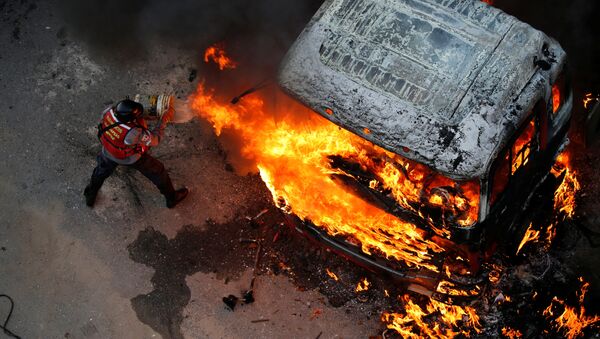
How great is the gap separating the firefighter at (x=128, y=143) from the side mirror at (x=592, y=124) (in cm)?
454

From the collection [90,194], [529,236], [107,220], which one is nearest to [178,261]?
[107,220]

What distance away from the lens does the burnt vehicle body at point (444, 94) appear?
13.9ft

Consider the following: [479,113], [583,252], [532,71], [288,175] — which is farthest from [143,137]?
[583,252]

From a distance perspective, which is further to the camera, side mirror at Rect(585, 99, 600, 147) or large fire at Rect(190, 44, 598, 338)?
side mirror at Rect(585, 99, 600, 147)

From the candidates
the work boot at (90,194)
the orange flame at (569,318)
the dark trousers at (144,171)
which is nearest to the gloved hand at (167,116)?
the dark trousers at (144,171)

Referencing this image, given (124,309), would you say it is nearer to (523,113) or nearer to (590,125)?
(523,113)

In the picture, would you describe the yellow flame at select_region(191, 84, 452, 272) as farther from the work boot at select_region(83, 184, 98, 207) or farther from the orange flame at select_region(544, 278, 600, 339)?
the work boot at select_region(83, 184, 98, 207)

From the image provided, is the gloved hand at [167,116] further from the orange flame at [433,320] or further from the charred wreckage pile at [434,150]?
the orange flame at [433,320]

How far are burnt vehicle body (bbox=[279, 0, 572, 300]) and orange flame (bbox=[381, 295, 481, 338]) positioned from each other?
2.29 feet

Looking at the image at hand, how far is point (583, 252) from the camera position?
225 inches

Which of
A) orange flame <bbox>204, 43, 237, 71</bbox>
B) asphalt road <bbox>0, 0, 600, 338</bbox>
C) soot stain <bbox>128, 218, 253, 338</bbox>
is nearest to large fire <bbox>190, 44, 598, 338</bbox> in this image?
asphalt road <bbox>0, 0, 600, 338</bbox>

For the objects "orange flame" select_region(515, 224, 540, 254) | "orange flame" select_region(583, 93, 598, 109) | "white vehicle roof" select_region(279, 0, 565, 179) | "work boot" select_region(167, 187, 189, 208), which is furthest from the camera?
"orange flame" select_region(583, 93, 598, 109)

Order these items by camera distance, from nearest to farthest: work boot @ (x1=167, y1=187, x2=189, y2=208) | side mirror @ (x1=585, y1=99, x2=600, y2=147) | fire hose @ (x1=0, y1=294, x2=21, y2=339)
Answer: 1. fire hose @ (x1=0, y1=294, x2=21, y2=339)
2. side mirror @ (x1=585, y1=99, x2=600, y2=147)
3. work boot @ (x1=167, y1=187, x2=189, y2=208)

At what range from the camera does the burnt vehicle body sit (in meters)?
4.24
